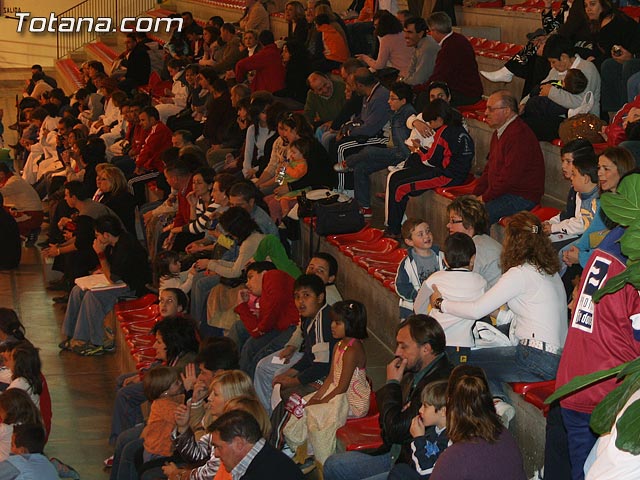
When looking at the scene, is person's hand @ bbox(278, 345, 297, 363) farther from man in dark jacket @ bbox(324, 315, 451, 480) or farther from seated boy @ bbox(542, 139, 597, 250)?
seated boy @ bbox(542, 139, 597, 250)

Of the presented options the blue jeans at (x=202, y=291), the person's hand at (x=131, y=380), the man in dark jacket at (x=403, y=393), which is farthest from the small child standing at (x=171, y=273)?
the man in dark jacket at (x=403, y=393)

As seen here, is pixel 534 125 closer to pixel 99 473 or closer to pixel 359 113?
pixel 359 113

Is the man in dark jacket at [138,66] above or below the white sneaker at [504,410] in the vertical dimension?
below

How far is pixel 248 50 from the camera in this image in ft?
44.0

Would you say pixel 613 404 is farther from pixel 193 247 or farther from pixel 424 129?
pixel 193 247

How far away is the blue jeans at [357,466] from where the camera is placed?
5.00 meters

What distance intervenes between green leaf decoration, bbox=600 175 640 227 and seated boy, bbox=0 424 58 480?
4.43m

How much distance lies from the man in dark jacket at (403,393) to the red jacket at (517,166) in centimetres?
224

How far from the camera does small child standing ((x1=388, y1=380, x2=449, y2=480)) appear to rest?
434cm

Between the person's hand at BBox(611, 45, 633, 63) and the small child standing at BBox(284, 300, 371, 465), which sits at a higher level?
the person's hand at BBox(611, 45, 633, 63)

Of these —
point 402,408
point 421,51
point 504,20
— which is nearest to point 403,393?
point 402,408

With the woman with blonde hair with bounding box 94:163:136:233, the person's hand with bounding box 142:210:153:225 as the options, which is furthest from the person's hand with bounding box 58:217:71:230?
the person's hand with bounding box 142:210:153:225

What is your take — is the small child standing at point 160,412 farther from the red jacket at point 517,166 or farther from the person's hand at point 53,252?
the person's hand at point 53,252

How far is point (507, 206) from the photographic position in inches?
277
